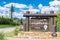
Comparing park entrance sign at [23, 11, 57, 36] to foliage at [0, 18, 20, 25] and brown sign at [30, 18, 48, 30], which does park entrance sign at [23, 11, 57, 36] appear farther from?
foliage at [0, 18, 20, 25]

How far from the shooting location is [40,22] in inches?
802

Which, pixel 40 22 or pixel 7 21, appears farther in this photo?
pixel 7 21

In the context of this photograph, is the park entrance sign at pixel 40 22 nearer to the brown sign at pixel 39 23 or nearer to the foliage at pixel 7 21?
the brown sign at pixel 39 23

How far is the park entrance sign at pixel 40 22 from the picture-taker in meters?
20.3

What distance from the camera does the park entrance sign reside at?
20.3m

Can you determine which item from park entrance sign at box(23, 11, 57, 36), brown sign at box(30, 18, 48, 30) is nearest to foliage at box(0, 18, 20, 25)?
park entrance sign at box(23, 11, 57, 36)

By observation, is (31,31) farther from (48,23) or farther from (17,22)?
(17,22)

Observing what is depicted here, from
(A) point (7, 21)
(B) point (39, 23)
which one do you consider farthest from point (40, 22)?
(A) point (7, 21)

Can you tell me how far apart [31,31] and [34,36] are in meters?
1.45

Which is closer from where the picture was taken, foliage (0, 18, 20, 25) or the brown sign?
the brown sign

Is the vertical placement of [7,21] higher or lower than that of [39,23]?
higher

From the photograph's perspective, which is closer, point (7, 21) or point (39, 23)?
point (39, 23)

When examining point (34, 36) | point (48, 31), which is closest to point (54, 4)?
point (48, 31)

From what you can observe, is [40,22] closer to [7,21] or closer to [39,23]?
[39,23]
